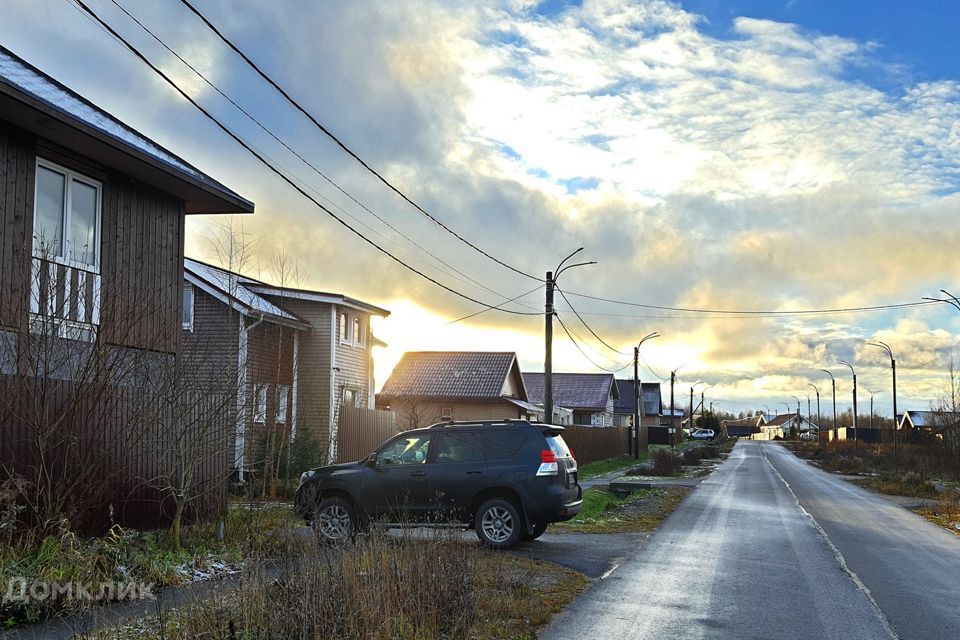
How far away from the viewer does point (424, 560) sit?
7398 millimetres

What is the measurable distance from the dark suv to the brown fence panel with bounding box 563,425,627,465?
25567 millimetres

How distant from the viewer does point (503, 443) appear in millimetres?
13281

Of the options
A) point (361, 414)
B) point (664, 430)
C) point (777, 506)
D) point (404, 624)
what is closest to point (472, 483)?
point (404, 624)

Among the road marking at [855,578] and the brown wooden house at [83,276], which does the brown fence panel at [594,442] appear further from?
the brown wooden house at [83,276]

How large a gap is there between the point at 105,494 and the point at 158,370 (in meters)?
1.76

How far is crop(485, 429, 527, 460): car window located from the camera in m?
13.2

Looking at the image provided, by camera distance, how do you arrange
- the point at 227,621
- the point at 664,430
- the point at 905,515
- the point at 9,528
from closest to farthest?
the point at 227,621 → the point at 9,528 → the point at 905,515 → the point at 664,430

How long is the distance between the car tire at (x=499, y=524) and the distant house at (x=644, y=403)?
76.5 m

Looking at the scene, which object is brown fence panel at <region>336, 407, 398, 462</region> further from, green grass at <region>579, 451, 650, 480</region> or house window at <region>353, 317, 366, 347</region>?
green grass at <region>579, 451, 650, 480</region>

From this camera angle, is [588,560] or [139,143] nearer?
[588,560]

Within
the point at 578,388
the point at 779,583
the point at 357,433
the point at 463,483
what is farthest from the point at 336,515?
the point at 578,388

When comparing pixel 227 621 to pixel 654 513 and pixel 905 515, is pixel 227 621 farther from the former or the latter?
pixel 905 515

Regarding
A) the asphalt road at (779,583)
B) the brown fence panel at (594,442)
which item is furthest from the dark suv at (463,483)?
the brown fence panel at (594,442)

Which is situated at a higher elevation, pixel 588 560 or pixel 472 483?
pixel 472 483
